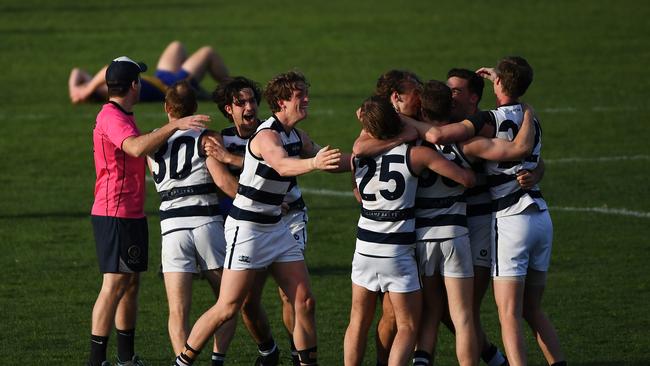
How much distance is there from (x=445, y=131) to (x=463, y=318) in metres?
1.24

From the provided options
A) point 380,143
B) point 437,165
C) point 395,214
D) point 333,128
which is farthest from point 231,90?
point 333,128

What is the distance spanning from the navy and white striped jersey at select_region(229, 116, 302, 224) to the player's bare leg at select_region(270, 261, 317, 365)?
36 centimetres

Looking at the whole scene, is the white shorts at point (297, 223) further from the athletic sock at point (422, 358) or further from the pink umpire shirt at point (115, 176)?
the athletic sock at point (422, 358)

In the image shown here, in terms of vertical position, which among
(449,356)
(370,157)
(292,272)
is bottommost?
(449,356)

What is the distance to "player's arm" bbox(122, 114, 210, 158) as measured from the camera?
28.8 feet

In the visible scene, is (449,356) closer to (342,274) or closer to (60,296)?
(342,274)

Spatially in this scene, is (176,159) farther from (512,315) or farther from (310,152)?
(512,315)

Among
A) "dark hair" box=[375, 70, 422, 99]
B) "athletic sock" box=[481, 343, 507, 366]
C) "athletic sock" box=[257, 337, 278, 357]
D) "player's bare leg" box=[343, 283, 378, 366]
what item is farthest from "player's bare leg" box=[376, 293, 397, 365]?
"dark hair" box=[375, 70, 422, 99]

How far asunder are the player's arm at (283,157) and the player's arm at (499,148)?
98 cm

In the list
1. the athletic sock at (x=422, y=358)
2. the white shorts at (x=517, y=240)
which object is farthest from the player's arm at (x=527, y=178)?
the athletic sock at (x=422, y=358)

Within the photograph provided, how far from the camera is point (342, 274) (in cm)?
1291

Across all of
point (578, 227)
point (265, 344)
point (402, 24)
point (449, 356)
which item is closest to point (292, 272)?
point (265, 344)

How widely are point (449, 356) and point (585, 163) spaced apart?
830 cm

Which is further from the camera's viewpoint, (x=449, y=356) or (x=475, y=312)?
(x=449, y=356)
